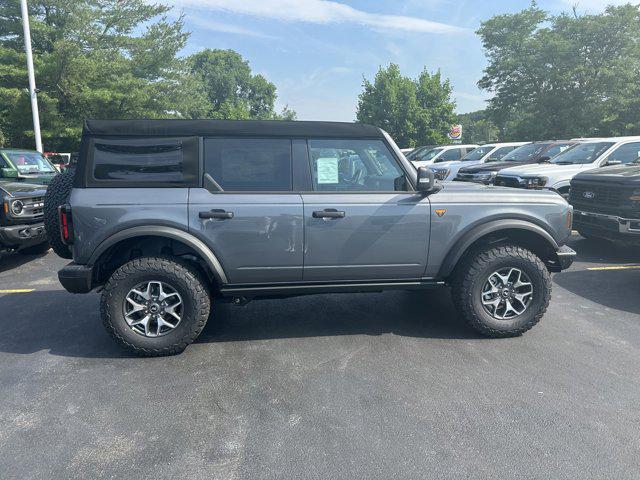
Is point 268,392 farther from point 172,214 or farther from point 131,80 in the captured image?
point 131,80

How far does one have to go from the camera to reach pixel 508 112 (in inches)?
1292

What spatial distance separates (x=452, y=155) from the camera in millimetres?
17672

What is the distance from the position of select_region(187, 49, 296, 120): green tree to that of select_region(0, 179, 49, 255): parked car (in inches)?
2515

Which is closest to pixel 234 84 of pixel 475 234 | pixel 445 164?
pixel 445 164

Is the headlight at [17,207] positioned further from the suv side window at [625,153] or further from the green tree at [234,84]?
the green tree at [234,84]

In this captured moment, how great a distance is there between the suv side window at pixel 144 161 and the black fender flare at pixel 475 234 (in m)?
2.30

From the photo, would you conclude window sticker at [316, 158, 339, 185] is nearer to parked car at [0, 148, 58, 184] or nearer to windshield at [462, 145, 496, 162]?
parked car at [0, 148, 58, 184]

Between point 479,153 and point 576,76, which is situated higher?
point 576,76

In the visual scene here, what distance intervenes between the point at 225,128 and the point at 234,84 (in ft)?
243

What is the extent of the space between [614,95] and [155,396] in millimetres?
30921

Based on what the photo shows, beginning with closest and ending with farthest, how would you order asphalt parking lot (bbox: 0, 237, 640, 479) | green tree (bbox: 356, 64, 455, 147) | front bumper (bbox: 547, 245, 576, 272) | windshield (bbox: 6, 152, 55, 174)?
asphalt parking lot (bbox: 0, 237, 640, 479) < front bumper (bbox: 547, 245, 576, 272) < windshield (bbox: 6, 152, 55, 174) < green tree (bbox: 356, 64, 455, 147)

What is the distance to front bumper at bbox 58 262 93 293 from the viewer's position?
11.9ft

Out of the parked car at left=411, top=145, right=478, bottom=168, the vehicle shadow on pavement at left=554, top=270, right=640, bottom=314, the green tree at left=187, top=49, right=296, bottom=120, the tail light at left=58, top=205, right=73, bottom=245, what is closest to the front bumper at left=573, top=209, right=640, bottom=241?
the vehicle shadow on pavement at left=554, top=270, right=640, bottom=314

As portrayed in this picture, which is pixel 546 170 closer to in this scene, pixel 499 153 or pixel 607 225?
pixel 607 225
